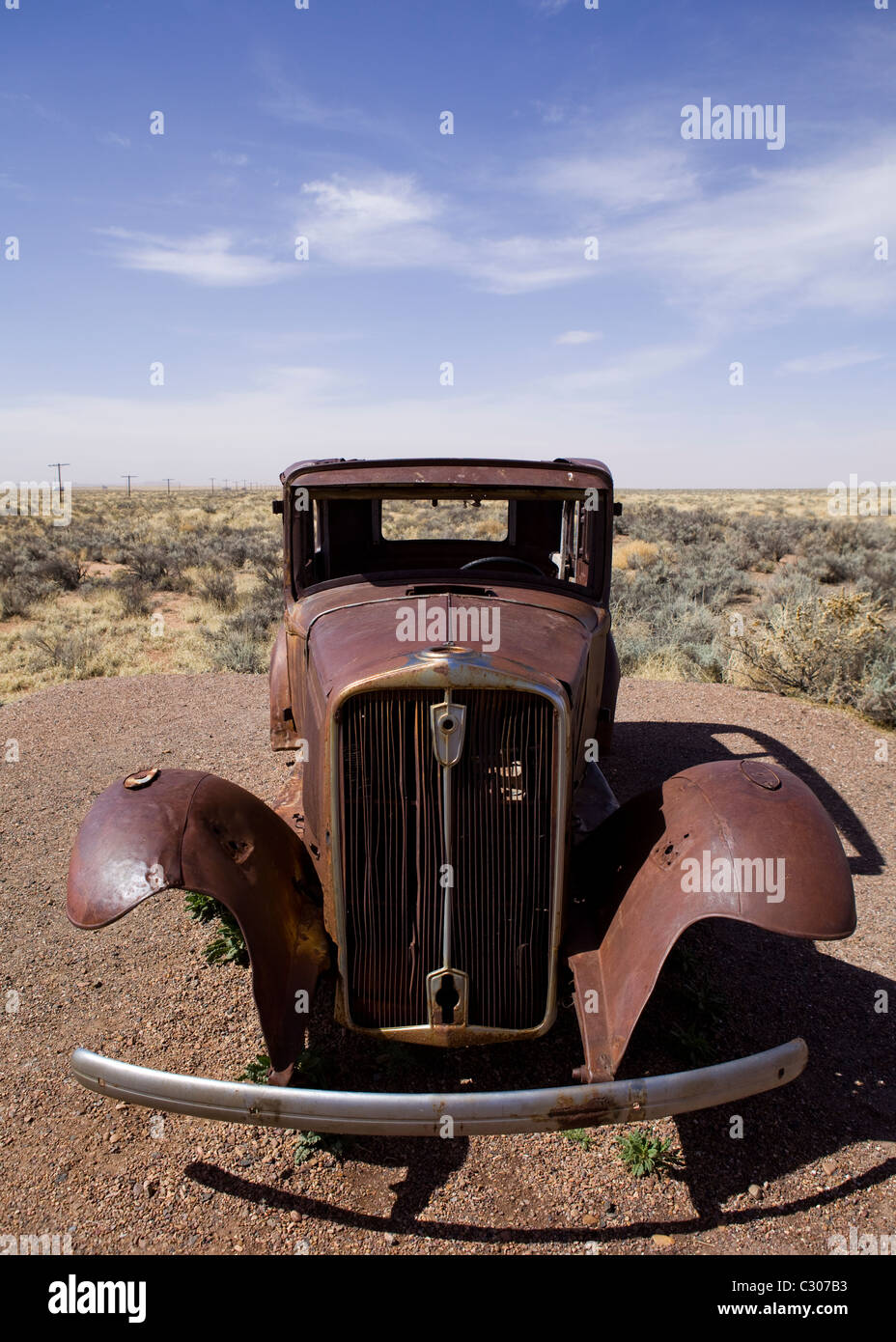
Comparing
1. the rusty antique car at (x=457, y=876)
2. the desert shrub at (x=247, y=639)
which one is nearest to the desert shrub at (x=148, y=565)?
the desert shrub at (x=247, y=639)

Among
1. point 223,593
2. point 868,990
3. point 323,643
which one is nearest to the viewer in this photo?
point 323,643

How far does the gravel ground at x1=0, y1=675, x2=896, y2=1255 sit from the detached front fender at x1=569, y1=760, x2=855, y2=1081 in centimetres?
56

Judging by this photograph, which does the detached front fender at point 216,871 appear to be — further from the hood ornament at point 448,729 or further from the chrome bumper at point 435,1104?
the hood ornament at point 448,729

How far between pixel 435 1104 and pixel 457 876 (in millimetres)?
734

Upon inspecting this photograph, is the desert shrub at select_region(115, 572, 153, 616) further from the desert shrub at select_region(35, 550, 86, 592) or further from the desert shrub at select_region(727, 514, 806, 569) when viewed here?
the desert shrub at select_region(727, 514, 806, 569)

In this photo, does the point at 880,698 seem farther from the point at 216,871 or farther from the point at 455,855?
the point at 216,871

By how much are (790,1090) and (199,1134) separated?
238 cm

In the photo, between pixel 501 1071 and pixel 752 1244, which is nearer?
pixel 752 1244

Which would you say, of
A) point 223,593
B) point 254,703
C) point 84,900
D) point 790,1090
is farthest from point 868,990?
point 223,593

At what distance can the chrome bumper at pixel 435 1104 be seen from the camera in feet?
7.75

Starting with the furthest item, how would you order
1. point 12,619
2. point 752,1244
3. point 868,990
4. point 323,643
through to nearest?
point 12,619 → point 868,990 → point 323,643 → point 752,1244

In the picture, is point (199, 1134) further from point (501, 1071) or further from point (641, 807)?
point (641, 807)

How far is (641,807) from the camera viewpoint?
10.8 ft

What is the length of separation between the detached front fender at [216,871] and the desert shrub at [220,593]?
39.4 ft
